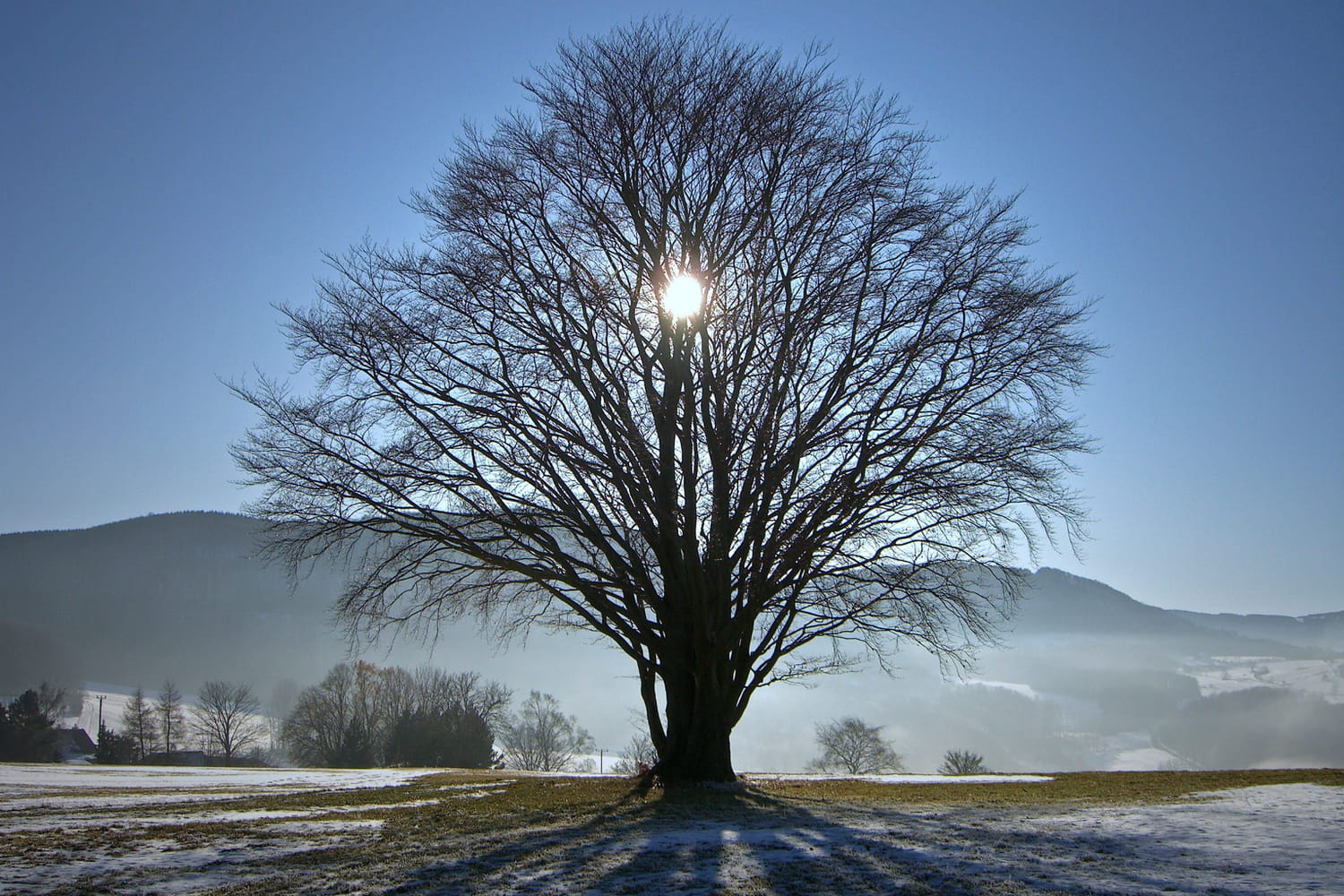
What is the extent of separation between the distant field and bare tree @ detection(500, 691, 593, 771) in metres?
62.1

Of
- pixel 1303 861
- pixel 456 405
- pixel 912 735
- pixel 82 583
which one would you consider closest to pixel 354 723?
pixel 456 405

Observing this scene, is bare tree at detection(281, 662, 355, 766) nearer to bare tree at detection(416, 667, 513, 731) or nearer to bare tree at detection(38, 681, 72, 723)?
bare tree at detection(416, 667, 513, 731)

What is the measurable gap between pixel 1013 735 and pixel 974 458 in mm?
164693

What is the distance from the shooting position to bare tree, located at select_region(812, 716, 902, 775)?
62.9m

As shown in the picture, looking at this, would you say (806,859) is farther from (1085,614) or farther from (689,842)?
(1085,614)

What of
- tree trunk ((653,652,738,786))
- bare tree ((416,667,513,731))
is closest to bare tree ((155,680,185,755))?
bare tree ((416,667,513,731))

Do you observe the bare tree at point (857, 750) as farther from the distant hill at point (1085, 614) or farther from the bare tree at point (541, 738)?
the bare tree at point (541, 738)

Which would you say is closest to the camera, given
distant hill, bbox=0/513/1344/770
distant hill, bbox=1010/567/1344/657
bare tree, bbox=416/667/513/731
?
distant hill, bbox=1010/567/1344/657

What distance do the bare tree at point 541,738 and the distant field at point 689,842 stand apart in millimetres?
62083

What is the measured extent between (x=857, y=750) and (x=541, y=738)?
29291 mm

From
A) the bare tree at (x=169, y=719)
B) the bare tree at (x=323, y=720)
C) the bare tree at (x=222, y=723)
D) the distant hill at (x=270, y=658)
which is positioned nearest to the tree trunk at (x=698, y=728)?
the bare tree at (x=323, y=720)

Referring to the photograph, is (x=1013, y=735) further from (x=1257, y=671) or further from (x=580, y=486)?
(x=580, y=486)

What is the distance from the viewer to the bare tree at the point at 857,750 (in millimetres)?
62906

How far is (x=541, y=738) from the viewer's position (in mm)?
77188
